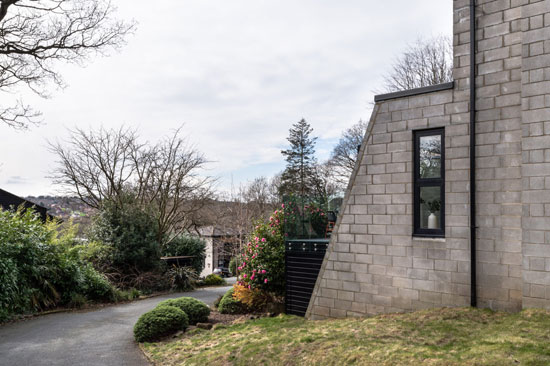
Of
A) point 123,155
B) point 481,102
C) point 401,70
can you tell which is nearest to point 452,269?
point 481,102

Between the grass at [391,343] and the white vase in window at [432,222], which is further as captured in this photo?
the white vase in window at [432,222]

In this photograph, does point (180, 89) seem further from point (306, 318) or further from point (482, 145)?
point (482, 145)

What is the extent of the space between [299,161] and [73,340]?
30397 millimetres

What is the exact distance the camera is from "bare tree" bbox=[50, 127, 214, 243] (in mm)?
18875

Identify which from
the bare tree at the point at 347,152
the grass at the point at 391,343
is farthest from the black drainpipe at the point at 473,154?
the bare tree at the point at 347,152

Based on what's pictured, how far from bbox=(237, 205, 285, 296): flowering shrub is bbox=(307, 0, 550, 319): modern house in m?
2.39

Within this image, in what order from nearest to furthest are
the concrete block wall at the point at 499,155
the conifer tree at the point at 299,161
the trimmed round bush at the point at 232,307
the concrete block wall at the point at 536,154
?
the concrete block wall at the point at 536,154 < the concrete block wall at the point at 499,155 < the trimmed round bush at the point at 232,307 < the conifer tree at the point at 299,161

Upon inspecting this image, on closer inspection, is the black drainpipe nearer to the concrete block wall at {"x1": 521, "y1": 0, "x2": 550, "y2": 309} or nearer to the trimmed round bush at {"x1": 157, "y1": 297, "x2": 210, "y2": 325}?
the concrete block wall at {"x1": 521, "y1": 0, "x2": 550, "y2": 309}

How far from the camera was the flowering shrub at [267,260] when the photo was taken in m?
9.87

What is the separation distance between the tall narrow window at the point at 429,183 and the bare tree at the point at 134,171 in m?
13.3

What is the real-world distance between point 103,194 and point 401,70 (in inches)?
720

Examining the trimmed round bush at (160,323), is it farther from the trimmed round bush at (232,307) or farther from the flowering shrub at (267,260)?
the flowering shrub at (267,260)

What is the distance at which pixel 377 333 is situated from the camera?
571 centimetres

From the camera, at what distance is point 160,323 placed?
8695 millimetres
